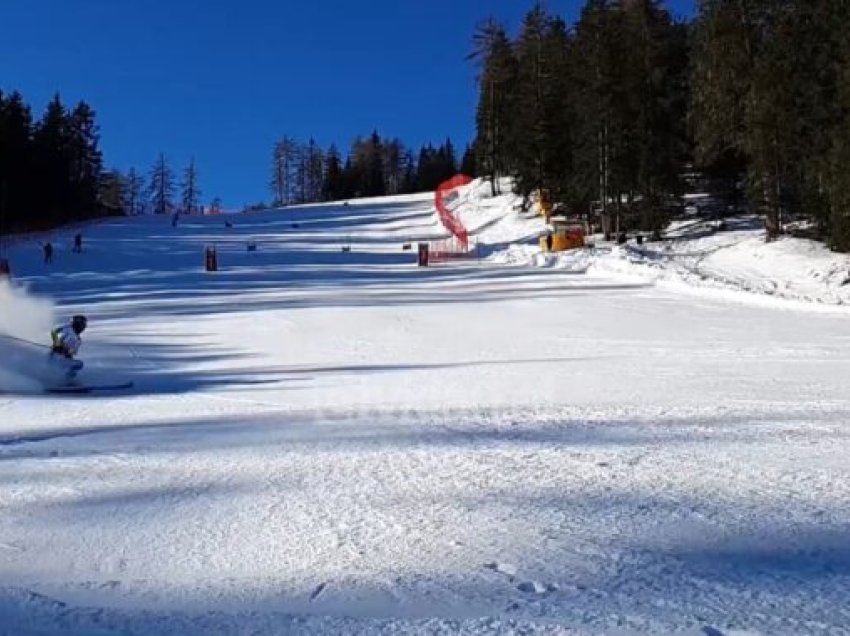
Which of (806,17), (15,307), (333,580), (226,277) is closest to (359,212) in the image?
(226,277)

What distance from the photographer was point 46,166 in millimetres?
72688

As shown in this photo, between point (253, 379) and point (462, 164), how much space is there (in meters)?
112

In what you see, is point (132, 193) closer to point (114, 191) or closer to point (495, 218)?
point (114, 191)

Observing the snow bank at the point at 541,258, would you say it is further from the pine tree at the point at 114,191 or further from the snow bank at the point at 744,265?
the pine tree at the point at 114,191

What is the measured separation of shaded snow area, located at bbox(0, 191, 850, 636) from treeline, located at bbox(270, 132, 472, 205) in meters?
109

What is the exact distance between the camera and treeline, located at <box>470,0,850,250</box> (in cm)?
2648

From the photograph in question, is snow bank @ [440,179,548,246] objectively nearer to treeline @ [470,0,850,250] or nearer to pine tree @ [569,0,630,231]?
treeline @ [470,0,850,250]

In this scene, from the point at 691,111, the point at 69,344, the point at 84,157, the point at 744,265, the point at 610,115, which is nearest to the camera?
the point at 69,344

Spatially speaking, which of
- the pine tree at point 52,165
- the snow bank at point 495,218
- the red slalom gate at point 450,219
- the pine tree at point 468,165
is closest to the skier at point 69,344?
the red slalom gate at point 450,219

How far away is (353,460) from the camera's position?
6.48 meters

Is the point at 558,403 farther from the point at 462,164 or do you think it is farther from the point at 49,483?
the point at 462,164

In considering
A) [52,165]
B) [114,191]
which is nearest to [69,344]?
[52,165]

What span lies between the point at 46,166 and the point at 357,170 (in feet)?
199

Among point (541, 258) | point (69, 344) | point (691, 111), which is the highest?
point (691, 111)
